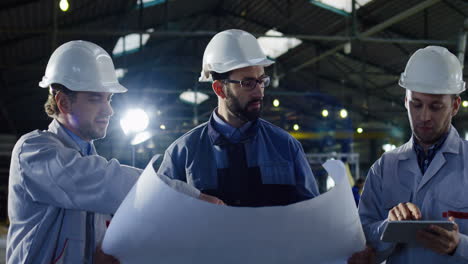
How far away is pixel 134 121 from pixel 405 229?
4.95 meters

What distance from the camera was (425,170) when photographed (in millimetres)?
2410

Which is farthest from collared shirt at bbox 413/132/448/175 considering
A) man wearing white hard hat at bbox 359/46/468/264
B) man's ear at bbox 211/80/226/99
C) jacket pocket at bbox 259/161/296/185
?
man's ear at bbox 211/80/226/99

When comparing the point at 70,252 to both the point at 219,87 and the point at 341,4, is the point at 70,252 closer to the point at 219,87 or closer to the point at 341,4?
the point at 219,87

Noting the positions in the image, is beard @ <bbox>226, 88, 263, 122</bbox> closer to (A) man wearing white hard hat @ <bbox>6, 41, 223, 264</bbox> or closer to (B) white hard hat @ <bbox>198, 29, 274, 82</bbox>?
(B) white hard hat @ <bbox>198, 29, 274, 82</bbox>

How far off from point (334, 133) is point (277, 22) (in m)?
8.60

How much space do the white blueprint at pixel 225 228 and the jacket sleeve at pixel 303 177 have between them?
60 centimetres

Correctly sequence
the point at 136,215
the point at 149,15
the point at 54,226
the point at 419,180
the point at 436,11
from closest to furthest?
1. the point at 136,215
2. the point at 54,226
3. the point at 419,180
4. the point at 436,11
5. the point at 149,15

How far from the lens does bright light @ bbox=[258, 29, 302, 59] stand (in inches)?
699

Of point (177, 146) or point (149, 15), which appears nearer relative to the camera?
point (177, 146)

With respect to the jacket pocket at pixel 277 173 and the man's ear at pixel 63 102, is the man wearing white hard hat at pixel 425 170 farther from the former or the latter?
the man's ear at pixel 63 102

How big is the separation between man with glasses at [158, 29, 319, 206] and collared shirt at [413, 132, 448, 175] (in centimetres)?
58

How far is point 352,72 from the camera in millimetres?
17922

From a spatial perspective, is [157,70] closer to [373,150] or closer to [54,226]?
[373,150]

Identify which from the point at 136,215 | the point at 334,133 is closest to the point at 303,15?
the point at 334,133
